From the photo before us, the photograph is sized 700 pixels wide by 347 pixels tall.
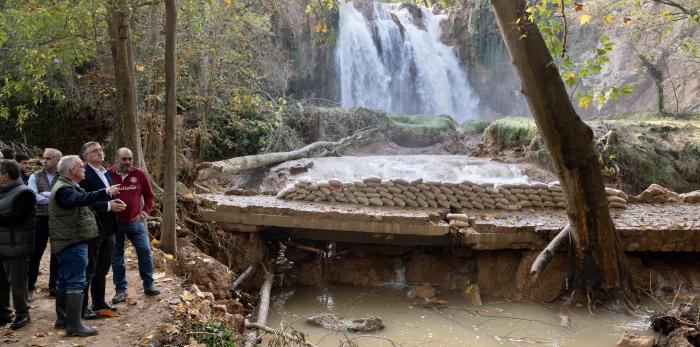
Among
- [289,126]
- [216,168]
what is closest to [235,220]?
[216,168]

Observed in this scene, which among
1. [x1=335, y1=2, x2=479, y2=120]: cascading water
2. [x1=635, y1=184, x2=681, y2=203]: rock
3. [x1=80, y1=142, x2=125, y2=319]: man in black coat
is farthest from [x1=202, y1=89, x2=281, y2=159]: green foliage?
[x1=335, y1=2, x2=479, y2=120]: cascading water

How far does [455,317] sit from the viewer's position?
766 centimetres

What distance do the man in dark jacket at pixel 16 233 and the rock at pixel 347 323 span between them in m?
3.79

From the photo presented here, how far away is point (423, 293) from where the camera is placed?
8.52 metres

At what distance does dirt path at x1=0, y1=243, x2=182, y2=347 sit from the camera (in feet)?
14.1

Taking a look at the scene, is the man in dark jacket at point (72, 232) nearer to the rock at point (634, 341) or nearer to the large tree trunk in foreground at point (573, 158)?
the large tree trunk in foreground at point (573, 158)

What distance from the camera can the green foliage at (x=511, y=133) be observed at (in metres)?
17.2

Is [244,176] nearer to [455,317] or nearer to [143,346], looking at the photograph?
[455,317]

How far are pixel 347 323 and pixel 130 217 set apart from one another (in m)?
3.47

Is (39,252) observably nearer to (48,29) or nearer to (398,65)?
(48,29)

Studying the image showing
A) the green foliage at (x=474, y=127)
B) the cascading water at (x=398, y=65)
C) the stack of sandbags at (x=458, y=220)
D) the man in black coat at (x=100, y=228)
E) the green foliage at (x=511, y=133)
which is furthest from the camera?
the cascading water at (x=398, y=65)

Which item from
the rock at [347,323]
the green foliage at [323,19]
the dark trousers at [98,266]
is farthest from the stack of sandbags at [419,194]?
the dark trousers at [98,266]

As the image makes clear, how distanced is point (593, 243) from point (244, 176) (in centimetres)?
916

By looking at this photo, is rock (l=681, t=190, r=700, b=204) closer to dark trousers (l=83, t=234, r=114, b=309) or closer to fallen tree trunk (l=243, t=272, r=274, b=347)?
fallen tree trunk (l=243, t=272, r=274, b=347)
